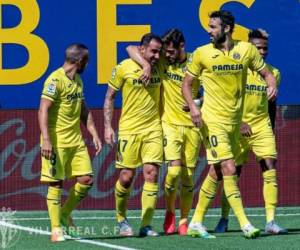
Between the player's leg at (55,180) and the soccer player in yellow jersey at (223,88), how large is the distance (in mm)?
1456

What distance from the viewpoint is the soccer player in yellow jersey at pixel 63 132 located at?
40.7 ft

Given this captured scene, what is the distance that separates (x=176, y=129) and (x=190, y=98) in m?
0.98

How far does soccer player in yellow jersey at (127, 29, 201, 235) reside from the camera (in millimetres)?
13406

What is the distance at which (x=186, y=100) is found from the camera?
12.7 m

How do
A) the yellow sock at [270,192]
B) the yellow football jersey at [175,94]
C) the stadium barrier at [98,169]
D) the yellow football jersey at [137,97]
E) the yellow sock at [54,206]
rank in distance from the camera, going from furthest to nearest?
the stadium barrier at [98,169] < the yellow football jersey at [175,94] < the yellow sock at [270,192] < the yellow football jersey at [137,97] < the yellow sock at [54,206]

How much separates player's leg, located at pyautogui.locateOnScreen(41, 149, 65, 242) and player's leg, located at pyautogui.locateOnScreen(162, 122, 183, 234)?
4.68ft

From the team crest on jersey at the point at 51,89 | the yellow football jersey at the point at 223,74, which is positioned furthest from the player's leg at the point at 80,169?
the yellow football jersey at the point at 223,74

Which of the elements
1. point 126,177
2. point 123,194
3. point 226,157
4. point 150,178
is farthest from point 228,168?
point 123,194

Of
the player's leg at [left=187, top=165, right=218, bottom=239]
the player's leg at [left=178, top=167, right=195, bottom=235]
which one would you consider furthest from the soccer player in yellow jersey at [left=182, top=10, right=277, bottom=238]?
the player's leg at [left=178, top=167, right=195, bottom=235]

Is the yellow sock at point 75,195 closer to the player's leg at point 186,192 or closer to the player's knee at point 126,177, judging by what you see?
the player's knee at point 126,177

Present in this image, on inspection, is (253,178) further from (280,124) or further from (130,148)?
(130,148)

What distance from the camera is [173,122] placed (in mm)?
13586

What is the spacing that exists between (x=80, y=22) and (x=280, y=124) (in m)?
3.21

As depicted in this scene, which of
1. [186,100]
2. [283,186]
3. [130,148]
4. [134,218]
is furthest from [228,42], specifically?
[283,186]
